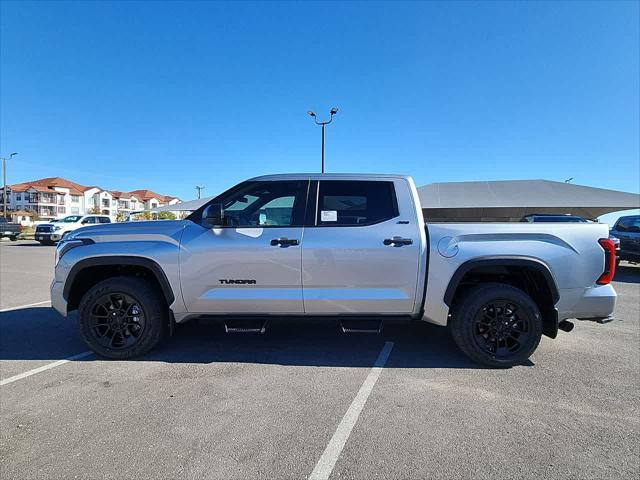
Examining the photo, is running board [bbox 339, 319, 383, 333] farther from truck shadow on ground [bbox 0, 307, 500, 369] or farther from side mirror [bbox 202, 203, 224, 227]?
side mirror [bbox 202, 203, 224, 227]

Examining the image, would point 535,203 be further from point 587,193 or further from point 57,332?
point 57,332

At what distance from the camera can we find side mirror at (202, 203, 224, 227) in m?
3.39

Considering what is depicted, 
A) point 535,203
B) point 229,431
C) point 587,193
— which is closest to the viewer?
point 229,431

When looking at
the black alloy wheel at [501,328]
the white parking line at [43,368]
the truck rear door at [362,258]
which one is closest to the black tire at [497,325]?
Answer: the black alloy wheel at [501,328]

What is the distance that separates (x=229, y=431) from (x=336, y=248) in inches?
71.0

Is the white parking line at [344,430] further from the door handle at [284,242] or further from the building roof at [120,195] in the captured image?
the building roof at [120,195]

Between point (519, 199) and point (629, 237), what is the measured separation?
16302 millimetres

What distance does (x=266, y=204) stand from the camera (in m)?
3.75

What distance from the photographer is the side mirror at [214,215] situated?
3.39 m

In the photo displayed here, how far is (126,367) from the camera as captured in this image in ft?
11.4

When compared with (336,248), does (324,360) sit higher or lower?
lower

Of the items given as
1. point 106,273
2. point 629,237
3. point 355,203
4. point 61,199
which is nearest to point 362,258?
point 355,203

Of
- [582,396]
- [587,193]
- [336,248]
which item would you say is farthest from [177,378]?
[587,193]

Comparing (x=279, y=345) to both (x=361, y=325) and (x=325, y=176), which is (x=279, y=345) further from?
(x=325, y=176)
